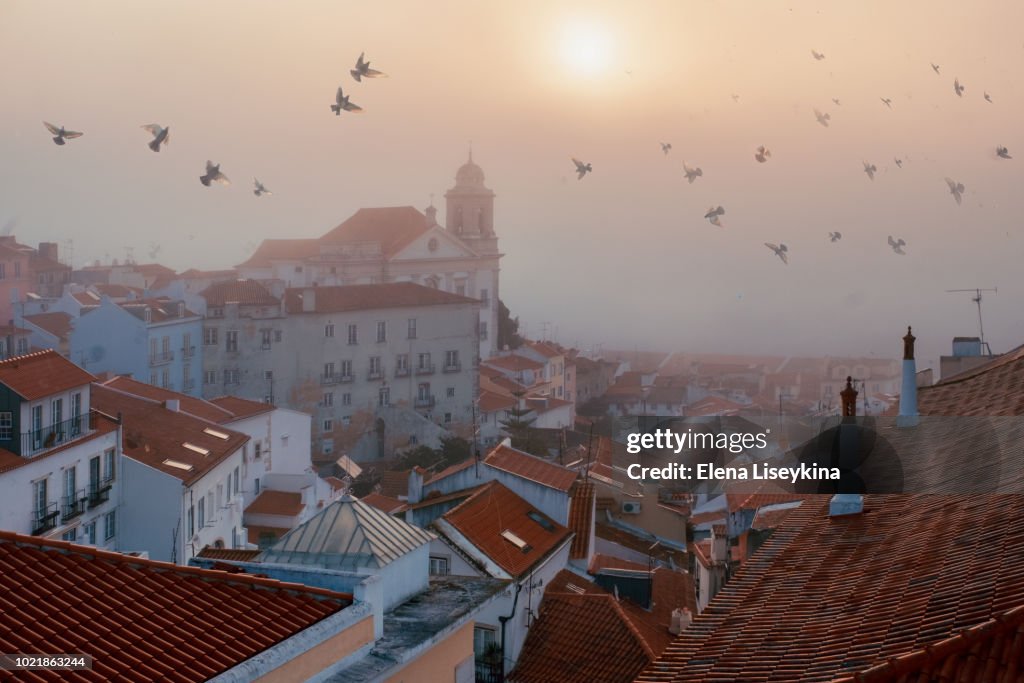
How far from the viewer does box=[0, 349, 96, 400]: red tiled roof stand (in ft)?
40.2

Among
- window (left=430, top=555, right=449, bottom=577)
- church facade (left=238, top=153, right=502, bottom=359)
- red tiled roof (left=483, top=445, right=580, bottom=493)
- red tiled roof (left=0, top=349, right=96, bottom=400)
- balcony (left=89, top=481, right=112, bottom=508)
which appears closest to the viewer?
window (left=430, top=555, right=449, bottom=577)

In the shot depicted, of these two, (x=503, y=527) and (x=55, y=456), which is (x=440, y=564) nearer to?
(x=503, y=527)

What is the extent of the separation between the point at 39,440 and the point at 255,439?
7114 millimetres

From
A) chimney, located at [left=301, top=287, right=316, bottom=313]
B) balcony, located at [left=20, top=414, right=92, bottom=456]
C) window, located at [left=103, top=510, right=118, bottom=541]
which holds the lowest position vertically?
window, located at [left=103, top=510, right=118, bottom=541]

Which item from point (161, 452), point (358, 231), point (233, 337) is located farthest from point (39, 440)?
point (358, 231)

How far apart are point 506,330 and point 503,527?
103 ft

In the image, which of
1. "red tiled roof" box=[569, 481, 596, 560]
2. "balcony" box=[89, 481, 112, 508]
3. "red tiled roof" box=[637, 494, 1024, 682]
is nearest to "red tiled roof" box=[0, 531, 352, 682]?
"red tiled roof" box=[637, 494, 1024, 682]

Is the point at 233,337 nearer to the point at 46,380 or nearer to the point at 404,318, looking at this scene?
the point at 404,318

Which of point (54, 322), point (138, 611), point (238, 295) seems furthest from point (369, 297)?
point (138, 611)

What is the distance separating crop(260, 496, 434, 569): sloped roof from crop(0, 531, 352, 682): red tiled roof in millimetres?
658

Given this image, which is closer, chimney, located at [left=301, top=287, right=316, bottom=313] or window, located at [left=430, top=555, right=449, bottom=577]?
window, located at [left=430, top=555, right=449, bottom=577]

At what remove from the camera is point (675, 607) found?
10.9 meters

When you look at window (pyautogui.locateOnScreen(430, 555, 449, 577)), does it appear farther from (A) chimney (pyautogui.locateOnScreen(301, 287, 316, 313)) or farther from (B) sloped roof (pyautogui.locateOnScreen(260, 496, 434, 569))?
(A) chimney (pyautogui.locateOnScreen(301, 287, 316, 313))

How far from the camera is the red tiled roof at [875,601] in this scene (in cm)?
254
